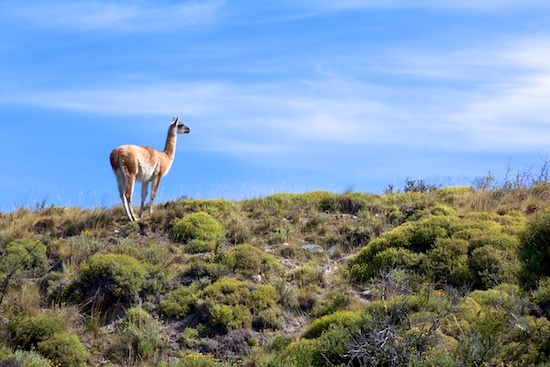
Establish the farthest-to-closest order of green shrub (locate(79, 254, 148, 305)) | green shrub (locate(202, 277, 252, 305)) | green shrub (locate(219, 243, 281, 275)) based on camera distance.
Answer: green shrub (locate(219, 243, 281, 275)), green shrub (locate(79, 254, 148, 305)), green shrub (locate(202, 277, 252, 305))

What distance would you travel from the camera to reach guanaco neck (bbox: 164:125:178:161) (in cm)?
2167

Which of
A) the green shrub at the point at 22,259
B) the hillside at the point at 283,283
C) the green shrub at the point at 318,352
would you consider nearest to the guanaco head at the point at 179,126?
the hillside at the point at 283,283

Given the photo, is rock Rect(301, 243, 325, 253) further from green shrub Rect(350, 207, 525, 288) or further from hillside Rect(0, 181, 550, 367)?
green shrub Rect(350, 207, 525, 288)

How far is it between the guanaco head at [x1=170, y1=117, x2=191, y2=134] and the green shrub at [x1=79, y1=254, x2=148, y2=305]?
6.12 metres

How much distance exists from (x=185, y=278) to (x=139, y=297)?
3.83ft

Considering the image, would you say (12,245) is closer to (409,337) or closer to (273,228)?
(273,228)

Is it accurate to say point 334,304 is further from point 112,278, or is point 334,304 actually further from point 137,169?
point 137,169

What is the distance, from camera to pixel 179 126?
881 inches

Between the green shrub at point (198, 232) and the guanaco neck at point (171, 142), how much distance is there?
269 centimetres

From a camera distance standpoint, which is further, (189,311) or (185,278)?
(185,278)

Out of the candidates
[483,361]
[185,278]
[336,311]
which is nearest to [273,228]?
[185,278]

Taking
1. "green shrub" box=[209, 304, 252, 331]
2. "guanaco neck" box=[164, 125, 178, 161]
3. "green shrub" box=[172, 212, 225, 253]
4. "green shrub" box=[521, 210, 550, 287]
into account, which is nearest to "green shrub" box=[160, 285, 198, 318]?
"green shrub" box=[209, 304, 252, 331]

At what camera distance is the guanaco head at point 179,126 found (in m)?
22.3

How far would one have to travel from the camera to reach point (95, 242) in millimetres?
18297
